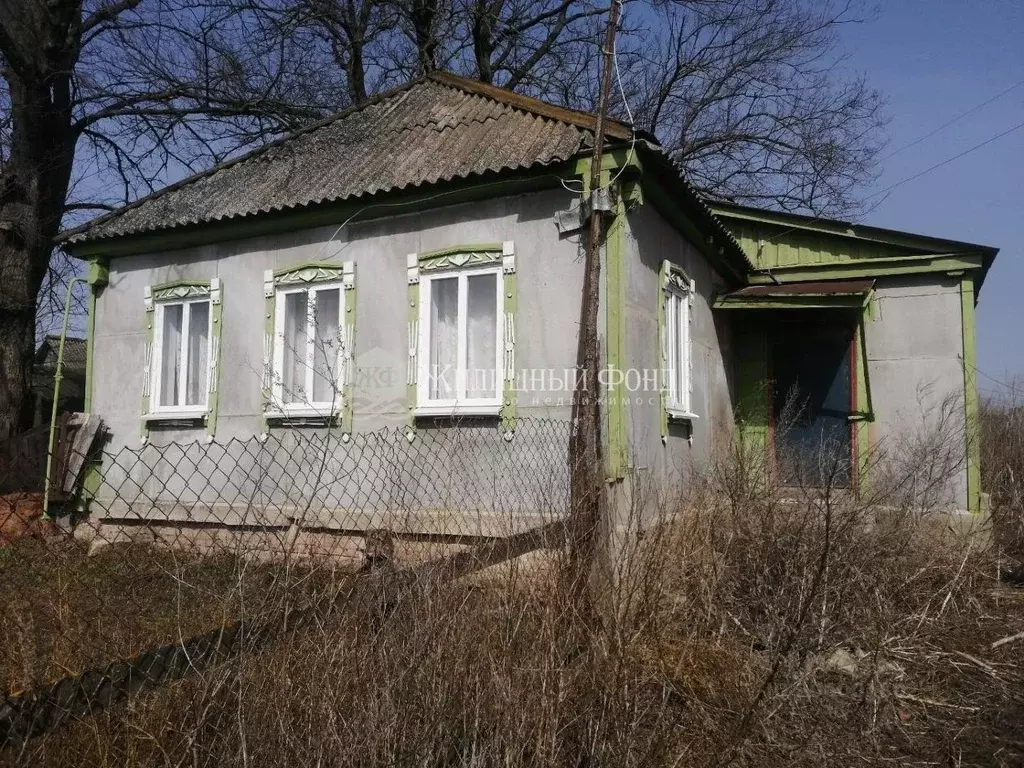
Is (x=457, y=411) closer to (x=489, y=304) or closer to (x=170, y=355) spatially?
(x=489, y=304)

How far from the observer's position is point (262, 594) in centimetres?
306

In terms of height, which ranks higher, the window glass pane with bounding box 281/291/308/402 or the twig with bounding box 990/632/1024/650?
the window glass pane with bounding box 281/291/308/402

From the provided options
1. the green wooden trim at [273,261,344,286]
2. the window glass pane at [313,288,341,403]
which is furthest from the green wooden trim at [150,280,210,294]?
the window glass pane at [313,288,341,403]

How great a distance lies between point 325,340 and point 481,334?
1.66 m

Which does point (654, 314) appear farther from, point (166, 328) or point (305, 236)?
point (166, 328)

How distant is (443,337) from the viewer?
698cm

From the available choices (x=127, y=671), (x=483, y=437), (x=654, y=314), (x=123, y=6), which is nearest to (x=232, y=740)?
(x=127, y=671)

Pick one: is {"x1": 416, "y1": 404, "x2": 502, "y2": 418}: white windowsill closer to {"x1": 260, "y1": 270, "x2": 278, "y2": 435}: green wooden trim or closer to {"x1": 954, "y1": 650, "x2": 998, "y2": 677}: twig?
{"x1": 260, "y1": 270, "x2": 278, "y2": 435}: green wooden trim

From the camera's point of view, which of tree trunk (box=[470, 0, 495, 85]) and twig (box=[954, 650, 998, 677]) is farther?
tree trunk (box=[470, 0, 495, 85])

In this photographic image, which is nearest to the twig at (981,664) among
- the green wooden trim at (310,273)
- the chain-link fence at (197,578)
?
the chain-link fence at (197,578)

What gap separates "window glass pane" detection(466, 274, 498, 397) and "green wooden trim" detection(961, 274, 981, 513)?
5103 mm

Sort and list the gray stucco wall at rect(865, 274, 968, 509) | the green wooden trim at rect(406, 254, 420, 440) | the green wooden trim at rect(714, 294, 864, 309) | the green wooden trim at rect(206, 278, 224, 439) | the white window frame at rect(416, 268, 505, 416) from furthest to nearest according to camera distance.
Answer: the gray stucco wall at rect(865, 274, 968, 509), the green wooden trim at rect(714, 294, 864, 309), the green wooden trim at rect(206, 278, 224, 439), the green wooden trim at rect(406, 254, 420, 440), the white window frame at rect(416, 268, 505, 416)

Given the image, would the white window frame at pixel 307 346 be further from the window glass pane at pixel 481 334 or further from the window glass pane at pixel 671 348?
the window glass pane at pixel 671 348

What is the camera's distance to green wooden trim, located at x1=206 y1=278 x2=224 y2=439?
25.5 ft
